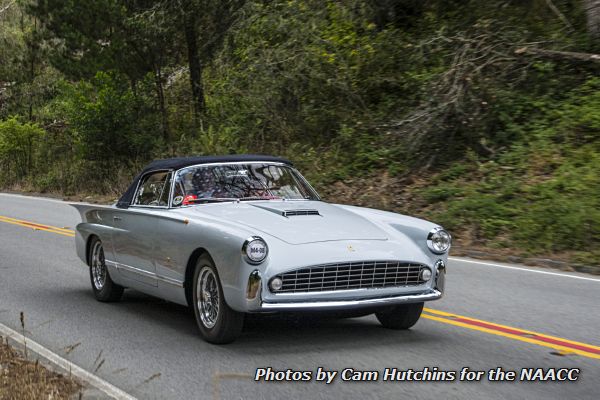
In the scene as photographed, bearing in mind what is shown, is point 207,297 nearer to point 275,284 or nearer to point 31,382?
point 275,284

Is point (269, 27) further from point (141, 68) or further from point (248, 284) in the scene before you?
point (248, 284)

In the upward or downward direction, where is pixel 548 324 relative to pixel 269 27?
downward

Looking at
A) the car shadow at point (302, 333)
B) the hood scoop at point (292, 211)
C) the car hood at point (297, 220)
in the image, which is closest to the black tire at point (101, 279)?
the car shadow at point (302, 333)

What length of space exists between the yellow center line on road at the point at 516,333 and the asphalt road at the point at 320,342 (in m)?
0.04

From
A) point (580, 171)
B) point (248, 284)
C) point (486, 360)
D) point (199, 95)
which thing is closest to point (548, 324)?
point (486, 360)

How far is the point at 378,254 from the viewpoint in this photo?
21.9 ft

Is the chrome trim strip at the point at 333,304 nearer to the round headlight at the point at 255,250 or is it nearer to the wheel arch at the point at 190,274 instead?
the round headlight at the point at 255,250

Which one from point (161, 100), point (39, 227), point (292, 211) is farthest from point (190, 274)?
point (161, 100)

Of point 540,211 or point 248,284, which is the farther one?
point 540,211

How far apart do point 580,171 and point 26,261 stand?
9329mm

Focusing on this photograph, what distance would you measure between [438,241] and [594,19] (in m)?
13.1

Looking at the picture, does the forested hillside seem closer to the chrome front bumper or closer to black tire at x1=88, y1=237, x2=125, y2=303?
the chrome front bumper

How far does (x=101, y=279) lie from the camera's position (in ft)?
30.8

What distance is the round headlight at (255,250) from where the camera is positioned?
250 inches
